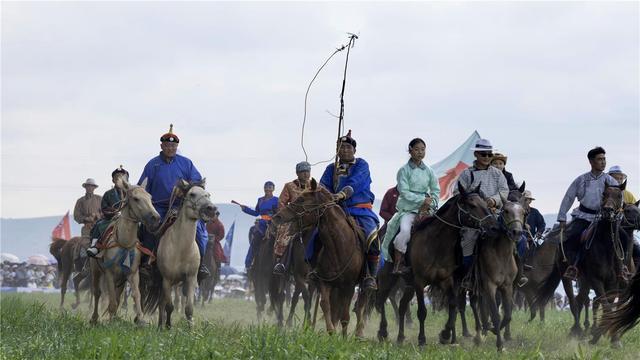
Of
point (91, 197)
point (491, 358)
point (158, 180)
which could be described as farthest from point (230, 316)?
point (491, 358)

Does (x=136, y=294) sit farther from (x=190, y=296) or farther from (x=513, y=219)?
(x=513, y=219)

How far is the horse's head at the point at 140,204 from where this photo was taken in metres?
15.3

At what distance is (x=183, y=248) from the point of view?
15.3 metres

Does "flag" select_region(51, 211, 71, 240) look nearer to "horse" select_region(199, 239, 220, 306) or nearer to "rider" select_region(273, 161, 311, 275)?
"horse" select_region(199, 239, 220, 306)

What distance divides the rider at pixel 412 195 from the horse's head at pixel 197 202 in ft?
9.16

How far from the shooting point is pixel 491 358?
1184 centimetres

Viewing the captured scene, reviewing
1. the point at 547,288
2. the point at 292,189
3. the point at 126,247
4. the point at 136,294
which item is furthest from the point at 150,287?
the point at 547,288

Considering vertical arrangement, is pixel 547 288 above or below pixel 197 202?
below

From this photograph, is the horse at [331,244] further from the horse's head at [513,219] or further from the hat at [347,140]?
the horse's head at [513,219]

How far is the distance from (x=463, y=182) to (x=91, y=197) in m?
11.0

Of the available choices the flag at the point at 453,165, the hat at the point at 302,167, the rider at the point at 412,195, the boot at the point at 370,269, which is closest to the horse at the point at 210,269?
the flag at the point at 453,165

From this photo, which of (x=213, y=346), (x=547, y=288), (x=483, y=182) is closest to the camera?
(x=213, y=346)

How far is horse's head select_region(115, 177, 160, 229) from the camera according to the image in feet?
50.3

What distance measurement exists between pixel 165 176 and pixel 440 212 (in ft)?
14.1
